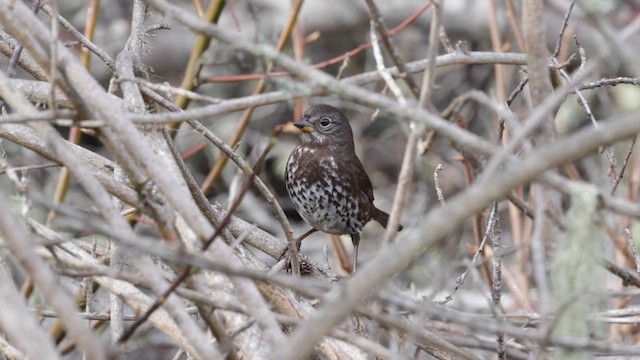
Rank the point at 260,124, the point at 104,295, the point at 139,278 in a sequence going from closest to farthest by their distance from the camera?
the point at 139,278 → the point at 104,295 → the point at 260,124

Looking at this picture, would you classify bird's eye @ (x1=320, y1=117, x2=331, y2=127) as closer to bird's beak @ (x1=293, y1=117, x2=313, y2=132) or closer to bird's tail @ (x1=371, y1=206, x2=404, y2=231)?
bird's beak @ (x1=293, y1=117, x2=313, y2=132)

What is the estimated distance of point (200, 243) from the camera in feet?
6.70

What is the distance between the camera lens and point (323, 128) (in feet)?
15.5

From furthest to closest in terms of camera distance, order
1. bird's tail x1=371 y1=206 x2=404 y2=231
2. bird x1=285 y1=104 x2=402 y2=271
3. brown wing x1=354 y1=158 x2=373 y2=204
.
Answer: bird's tail x1=371 y1=206 x2=404 y2=231, brown wing x1=354 y1=158 x2=373 y2=204, bird x1=285 y1=104 x2=402 y2=271

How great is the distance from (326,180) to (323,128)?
0.92 ft

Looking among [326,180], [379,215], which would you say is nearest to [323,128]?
[326,180]

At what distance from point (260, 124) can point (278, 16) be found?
79 centimetres

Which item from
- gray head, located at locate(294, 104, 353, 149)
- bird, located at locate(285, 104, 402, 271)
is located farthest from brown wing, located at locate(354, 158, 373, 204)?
gray head, located at locate(294, 104, 353, 149)

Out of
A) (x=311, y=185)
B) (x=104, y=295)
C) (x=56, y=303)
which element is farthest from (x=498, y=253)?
(x=104, y=295)

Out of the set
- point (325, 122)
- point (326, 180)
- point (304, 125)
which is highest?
point (325, 122)

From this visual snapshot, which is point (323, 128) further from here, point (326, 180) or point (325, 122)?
point (326, 180)

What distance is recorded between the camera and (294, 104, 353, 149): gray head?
4.66 m

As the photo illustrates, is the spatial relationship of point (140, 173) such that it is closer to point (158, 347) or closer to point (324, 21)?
point (158, 347)

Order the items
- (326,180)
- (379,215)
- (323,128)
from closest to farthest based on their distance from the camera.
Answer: (326,180)
(323,128)
(379,215)
